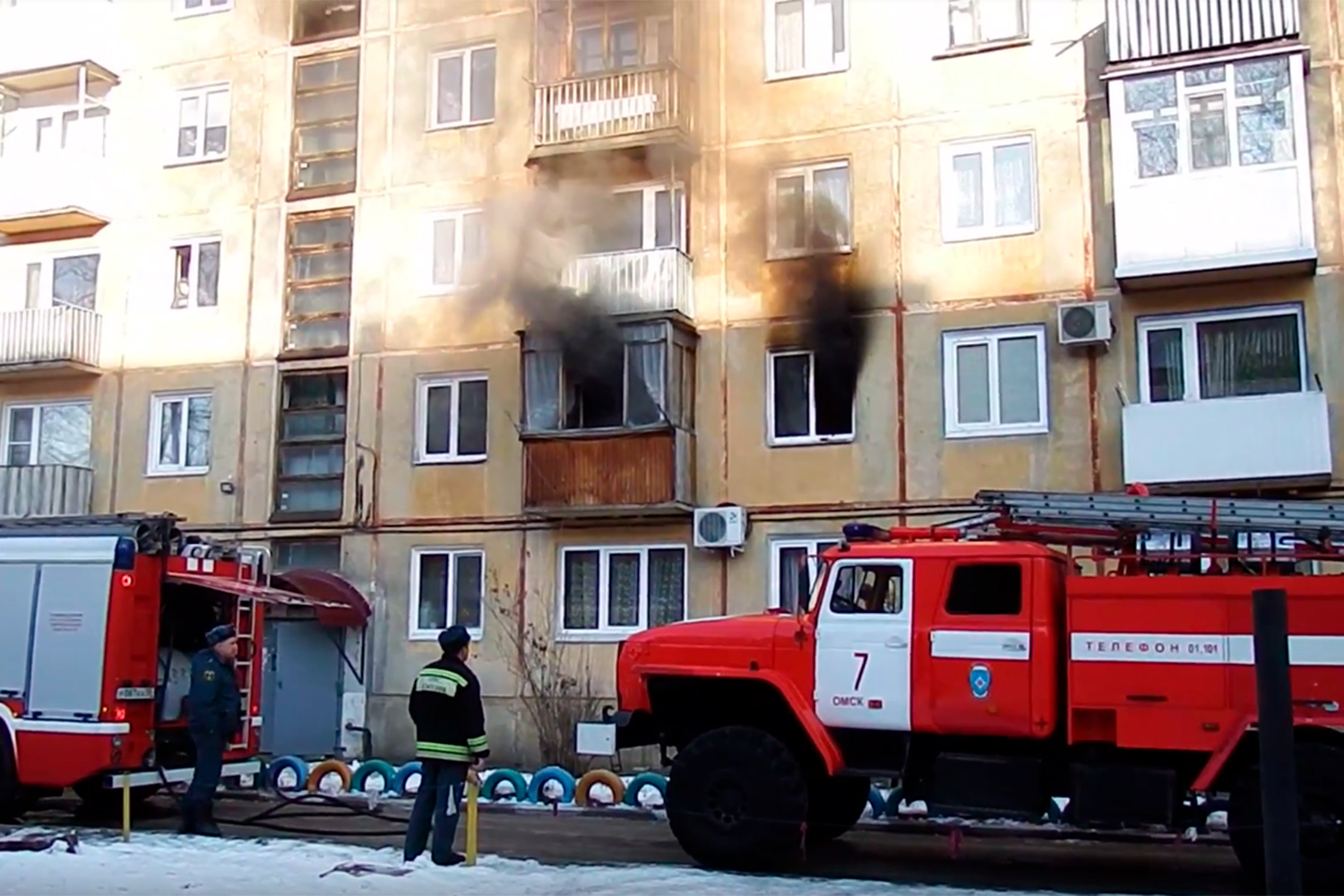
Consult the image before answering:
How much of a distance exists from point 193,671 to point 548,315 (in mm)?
9083

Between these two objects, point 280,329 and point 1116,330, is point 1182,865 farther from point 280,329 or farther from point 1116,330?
point 280,329

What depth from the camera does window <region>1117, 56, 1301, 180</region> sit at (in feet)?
56.7

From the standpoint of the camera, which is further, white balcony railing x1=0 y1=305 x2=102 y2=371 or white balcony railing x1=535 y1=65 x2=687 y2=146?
white balcony railing x1=0 y1=305 x2=102 y2=371

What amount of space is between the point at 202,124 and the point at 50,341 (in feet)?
14.6

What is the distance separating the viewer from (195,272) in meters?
23.6

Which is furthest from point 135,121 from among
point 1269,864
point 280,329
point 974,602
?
point 1269,864

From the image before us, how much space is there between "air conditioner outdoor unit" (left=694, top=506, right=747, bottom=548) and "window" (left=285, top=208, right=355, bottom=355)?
6884mm

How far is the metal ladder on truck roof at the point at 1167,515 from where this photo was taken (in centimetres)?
995

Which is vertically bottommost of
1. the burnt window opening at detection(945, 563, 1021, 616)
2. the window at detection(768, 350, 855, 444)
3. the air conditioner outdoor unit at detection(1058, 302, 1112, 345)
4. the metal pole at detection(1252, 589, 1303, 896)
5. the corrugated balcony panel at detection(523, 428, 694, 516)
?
the metal pole at detection(1252, 589, 1303, 896)

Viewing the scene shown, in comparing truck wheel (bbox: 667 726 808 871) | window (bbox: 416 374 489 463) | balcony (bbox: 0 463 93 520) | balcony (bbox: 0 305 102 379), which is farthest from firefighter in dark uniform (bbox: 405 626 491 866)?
balcony (bbox: 0 305 102 379)

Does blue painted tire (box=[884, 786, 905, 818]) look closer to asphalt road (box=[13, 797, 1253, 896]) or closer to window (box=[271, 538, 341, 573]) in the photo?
A: asphalt road (box=[13, 797, 1253, 896])

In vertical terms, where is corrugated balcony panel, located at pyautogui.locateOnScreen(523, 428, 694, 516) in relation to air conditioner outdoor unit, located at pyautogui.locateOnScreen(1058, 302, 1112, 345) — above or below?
below

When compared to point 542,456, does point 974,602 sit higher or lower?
lower

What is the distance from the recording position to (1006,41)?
755 inches
